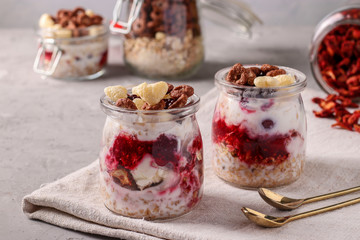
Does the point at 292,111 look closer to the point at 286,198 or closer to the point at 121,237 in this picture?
the point at 286,198

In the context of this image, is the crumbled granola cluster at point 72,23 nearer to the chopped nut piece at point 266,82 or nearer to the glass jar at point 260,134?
the glass jar at point 260,134

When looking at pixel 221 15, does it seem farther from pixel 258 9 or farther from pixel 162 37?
pixel 258 9

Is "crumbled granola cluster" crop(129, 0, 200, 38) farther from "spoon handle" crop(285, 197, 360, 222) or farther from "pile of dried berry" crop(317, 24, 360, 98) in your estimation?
"spoon handle" crop(285, 197, 360, 222)

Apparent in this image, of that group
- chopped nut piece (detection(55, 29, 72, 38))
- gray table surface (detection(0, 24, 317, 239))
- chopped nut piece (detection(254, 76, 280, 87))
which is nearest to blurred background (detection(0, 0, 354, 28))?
gray table surface (detection(0, 24, 317, 239))

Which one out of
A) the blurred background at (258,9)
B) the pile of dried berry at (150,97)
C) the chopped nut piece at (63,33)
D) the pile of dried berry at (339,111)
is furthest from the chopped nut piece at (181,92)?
the blurred background at (258,9)

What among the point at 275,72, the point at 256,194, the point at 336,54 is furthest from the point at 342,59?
the point at 256,194

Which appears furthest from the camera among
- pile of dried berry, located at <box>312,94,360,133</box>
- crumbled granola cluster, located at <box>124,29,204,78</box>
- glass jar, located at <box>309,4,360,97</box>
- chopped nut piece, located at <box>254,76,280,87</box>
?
crumbled granola cluster, located at <box>124,29,204,78</box>
